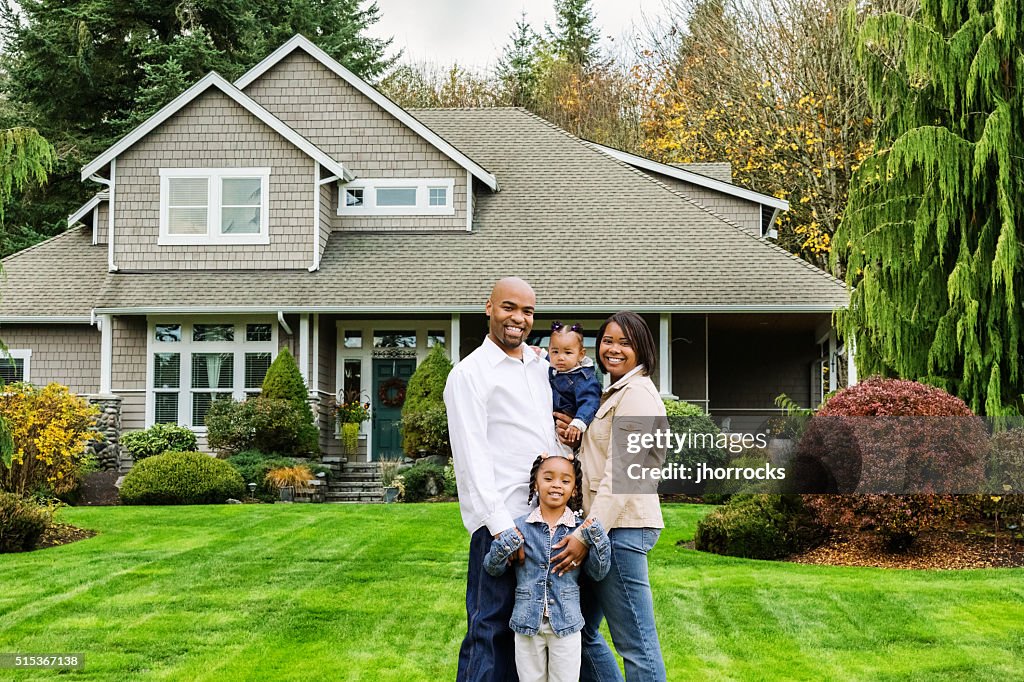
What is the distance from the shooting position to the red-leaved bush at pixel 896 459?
30.7 ft

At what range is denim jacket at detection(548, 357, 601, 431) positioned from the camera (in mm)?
4801

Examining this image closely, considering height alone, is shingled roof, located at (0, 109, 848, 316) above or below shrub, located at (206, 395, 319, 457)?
above

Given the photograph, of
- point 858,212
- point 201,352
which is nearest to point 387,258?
point 201,352

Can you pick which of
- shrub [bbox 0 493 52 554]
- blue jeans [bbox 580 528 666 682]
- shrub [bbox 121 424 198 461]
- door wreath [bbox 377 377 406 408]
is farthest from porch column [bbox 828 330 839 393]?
blue jeans [bbox 580 528 666 682]

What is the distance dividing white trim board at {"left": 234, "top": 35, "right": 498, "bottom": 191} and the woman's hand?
15.9 m

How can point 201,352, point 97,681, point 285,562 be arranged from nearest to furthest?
point 97,681 < point 285,562 < point 201,352

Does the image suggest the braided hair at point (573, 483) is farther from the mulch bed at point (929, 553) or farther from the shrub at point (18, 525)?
the shrub at point (18, 525)

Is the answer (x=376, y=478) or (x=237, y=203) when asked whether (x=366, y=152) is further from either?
(x=376, y=478)

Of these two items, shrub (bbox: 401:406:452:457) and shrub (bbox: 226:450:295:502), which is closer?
shrub (bbox: 226:450:295:502)

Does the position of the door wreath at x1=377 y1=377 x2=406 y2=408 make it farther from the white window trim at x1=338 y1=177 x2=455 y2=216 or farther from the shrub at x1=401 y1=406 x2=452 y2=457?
the white window trim at x1=338 y1=177 x2=455 y2=216

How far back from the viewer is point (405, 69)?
39.7 meters

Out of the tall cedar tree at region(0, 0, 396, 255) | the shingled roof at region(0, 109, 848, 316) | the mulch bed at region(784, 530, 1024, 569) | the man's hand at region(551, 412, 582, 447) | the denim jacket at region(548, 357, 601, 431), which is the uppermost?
the tall cedar tree at region(0, 0, 396, 255)

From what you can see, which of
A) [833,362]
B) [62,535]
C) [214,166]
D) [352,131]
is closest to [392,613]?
[62,535]

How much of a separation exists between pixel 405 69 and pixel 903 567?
32997mm
